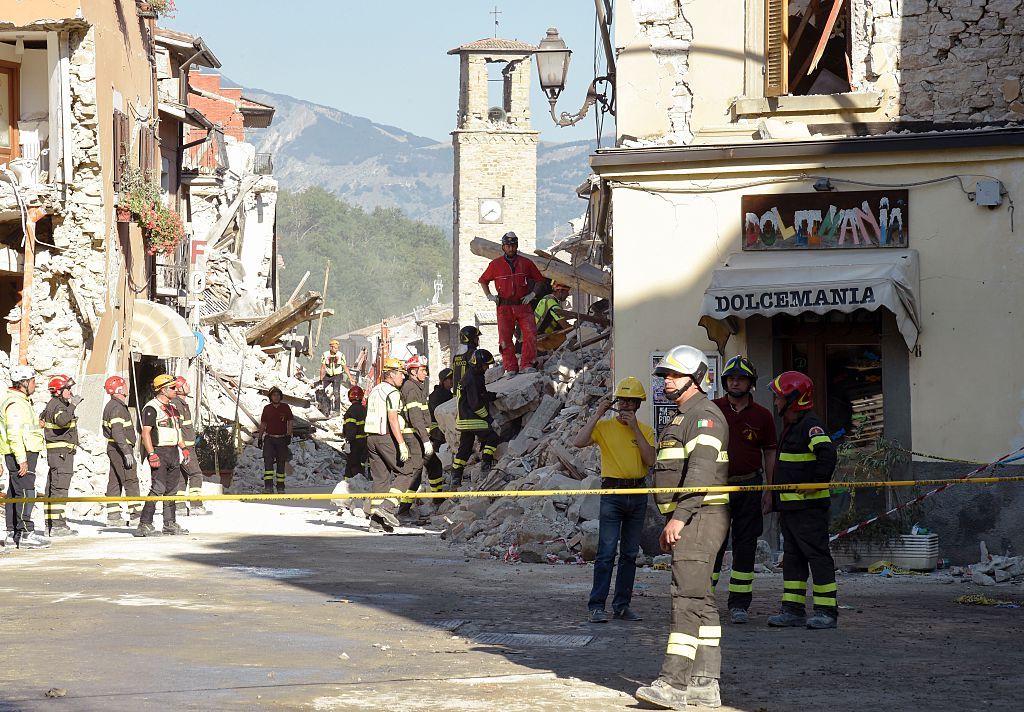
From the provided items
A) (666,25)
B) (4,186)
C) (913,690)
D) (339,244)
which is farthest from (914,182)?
(339,244)

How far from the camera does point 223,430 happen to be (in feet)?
93.2

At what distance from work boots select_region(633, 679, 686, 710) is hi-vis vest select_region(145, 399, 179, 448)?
10.3 metres

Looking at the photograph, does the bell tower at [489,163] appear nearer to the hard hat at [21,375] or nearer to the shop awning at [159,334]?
the shop awning at [159,334]

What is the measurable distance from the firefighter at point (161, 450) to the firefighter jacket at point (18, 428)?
1366mm

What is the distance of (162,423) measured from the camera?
54.3ft

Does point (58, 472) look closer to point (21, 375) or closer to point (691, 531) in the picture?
point (21, 375)

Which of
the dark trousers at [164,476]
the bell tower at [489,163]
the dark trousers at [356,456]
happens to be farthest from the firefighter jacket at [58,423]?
the bell tower at [489,163]

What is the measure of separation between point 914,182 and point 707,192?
2023 millimetres

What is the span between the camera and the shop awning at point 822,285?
1351 centimetres

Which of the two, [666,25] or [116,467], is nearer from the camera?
[666,25]

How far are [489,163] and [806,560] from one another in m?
61.6

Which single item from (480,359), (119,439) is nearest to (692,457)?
(119,439)

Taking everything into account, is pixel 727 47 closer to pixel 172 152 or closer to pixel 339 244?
pixel 172 152

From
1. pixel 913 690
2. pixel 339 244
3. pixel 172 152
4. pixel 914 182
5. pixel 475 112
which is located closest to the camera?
pixel 913 690
